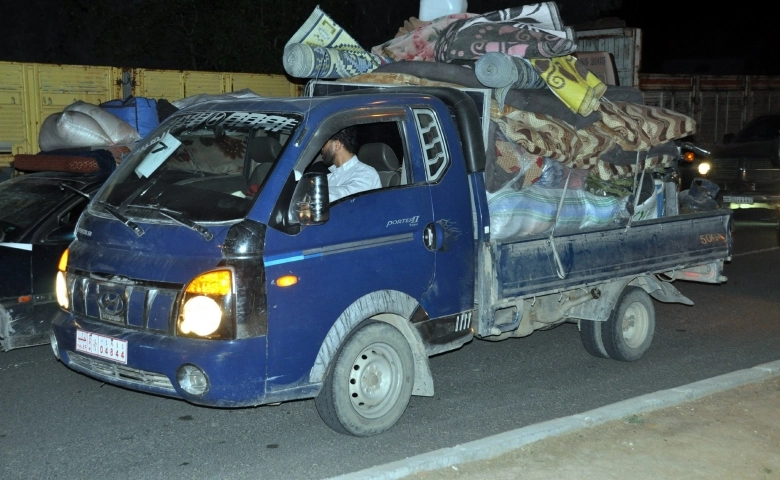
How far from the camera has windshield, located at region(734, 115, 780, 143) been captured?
17078 millimetres

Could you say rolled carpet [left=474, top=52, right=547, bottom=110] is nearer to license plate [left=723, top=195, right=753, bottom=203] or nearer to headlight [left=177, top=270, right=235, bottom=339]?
headlight [left=177, top=270, right=235, bottom=339]

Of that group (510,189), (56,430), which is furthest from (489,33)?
(56,430)

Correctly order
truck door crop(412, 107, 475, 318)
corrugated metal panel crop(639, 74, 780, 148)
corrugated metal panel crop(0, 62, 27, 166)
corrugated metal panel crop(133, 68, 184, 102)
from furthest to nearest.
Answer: corrugated metal panel crop(639, 74, 780, 148)
corrugated metal panel crop(133, 68, 184, 102)
corrugated metal panel crop(0, 62, 27, 166)
truck door crop(412, 107, 475, 318)

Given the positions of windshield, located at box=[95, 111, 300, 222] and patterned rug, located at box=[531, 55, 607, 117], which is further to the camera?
patterned rug, located at box=[531, 55, 607, 117]

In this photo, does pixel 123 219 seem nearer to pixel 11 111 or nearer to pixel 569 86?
pixel 569 86

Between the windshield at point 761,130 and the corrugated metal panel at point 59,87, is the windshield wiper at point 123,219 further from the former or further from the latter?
the windshield at point 761,130

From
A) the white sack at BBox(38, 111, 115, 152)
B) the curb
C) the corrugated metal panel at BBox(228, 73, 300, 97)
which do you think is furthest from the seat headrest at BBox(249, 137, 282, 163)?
the corrugated metal panel at BBox(228, 73, 300, 97)

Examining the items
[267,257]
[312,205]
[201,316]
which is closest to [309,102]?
[312,205]

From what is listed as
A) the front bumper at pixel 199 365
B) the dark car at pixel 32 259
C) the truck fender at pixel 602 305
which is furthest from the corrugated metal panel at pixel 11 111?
the truck fender at pixel 602 305

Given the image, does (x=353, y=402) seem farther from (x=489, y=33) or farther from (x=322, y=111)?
(x=489, y=33)

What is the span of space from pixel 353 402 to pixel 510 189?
1.92 meters

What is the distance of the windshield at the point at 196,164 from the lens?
17.8ft

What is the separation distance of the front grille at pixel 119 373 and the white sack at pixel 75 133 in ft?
14.7

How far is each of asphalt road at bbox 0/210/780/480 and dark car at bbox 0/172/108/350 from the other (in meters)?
0.37
